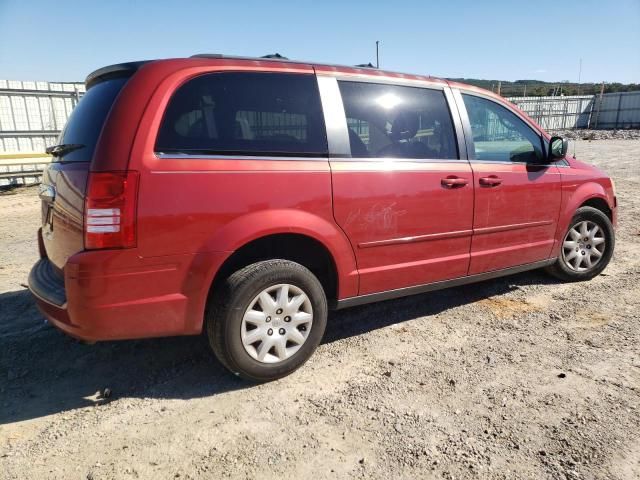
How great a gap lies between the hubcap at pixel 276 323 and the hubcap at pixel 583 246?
2985 mm

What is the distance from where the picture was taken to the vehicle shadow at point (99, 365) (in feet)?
9.25

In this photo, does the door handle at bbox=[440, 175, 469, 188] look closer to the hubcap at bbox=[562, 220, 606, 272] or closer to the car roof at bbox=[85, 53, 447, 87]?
the car roof at bbox=[85, 53, 447, 87]

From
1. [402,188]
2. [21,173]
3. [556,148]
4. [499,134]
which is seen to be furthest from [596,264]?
[21,173]

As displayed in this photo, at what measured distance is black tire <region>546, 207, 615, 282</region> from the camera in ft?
15.1

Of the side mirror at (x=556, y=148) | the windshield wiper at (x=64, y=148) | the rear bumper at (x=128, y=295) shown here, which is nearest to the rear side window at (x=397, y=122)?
the side mirror at (x=556, y=148)

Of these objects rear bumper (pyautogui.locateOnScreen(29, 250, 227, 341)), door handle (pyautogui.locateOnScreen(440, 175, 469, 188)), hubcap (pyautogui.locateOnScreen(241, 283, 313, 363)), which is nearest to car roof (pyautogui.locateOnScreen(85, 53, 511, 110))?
door handle (pyautogui.locateOnScreen(440, 175, 469, 188))

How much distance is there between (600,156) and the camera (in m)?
16.4

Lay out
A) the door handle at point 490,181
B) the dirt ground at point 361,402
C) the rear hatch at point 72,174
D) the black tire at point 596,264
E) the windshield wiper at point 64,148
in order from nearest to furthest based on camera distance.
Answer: the dirt ground at point 361,402
the rear hatch at point 72,174
the windshield wiper at point 64,148
the door handle at point 490,181
the black tire at point 596,264

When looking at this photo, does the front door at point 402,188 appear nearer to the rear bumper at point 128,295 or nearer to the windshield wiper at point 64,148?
the rear bumper at point 128,295

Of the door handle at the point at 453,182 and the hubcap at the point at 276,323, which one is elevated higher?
the door handle at the point at 453,182

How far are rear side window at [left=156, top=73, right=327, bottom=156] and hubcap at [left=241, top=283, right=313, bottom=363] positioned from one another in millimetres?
873

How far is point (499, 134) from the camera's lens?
403 cm

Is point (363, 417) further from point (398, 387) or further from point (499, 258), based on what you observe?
point (499, 258)

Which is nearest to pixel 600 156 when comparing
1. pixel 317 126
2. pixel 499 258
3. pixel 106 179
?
pixel 499 258
